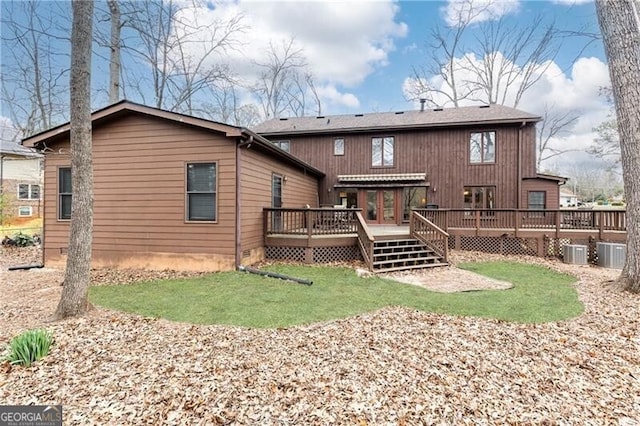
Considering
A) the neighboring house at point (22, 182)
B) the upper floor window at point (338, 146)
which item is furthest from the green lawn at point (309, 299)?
the neighboring house at point (22, 182)

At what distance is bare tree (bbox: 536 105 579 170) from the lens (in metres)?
25.3

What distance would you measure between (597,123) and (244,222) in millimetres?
27636

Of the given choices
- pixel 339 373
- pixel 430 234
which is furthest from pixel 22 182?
pixel 339 373

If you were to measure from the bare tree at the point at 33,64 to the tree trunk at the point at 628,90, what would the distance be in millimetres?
10670

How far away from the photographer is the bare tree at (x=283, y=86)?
24.0 metres

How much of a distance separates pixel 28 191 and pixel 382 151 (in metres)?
22.6

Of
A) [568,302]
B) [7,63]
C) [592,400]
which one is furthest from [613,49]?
[7,63]

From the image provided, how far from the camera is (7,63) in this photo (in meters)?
11.5

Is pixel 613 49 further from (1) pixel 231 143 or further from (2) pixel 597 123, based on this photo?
(2) pixel 597 123

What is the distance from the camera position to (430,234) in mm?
9305

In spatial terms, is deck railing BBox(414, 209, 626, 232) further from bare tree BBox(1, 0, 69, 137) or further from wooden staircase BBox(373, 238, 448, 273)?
bare tree BBox(1, 0, 69, 137)

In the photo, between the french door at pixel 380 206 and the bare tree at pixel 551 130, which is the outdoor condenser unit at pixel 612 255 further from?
the bare tree at pixel 551 130

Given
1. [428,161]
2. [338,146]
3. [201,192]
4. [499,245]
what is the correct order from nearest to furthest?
[201,192] < [499,245] < [428,161] < [338,146]

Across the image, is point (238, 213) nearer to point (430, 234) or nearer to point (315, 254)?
point (315, 254)
